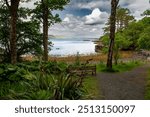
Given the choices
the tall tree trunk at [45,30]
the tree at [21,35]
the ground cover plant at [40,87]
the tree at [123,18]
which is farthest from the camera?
the tree at [123,18]

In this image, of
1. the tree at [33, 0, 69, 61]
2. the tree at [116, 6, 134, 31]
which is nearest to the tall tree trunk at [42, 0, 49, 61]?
the tree at [33, 0, 69, 61]

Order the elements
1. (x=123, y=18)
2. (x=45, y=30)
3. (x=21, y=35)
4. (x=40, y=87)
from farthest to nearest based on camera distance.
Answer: (x=123, y=18) → (x=45, y=30) → (x=21, y=35) → (x=40, y=87)

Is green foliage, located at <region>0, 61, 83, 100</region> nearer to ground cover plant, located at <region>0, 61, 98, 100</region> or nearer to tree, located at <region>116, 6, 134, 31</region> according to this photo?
ground cover plant, located at <region>0, 61, 98, 100</region>

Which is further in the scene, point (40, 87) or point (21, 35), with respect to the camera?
point (21, 35)

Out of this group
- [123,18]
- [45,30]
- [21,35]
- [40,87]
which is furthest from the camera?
[123,18]

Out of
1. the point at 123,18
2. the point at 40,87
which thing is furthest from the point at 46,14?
the point at 123,18

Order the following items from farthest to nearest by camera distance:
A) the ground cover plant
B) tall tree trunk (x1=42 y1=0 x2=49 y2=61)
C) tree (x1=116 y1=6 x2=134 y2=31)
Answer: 1. tree (x1=116 y1=6 x2=134 y2=31)
2. tall tree trunk (x1=42 y1=0 x2=49 y2=61)
3. the ground cover plant

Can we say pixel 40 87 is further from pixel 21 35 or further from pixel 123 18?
pixel 123 18

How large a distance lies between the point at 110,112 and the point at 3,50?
1960 centimetres

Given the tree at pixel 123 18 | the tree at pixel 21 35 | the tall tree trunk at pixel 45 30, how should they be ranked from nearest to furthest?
the tree at pixel 21 35 → the tall tree trunk at pixel 45 30 → the tree at pixel 123 18

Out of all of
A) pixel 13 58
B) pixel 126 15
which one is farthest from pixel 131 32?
pixel 13 58

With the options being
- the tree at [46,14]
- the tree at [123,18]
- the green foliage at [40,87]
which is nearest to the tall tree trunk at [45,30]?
the tree at [46,14]

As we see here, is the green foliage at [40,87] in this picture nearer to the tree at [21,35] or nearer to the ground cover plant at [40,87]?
the ground cover plant at [40,87]

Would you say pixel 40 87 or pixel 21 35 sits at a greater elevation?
pixel 21 35
